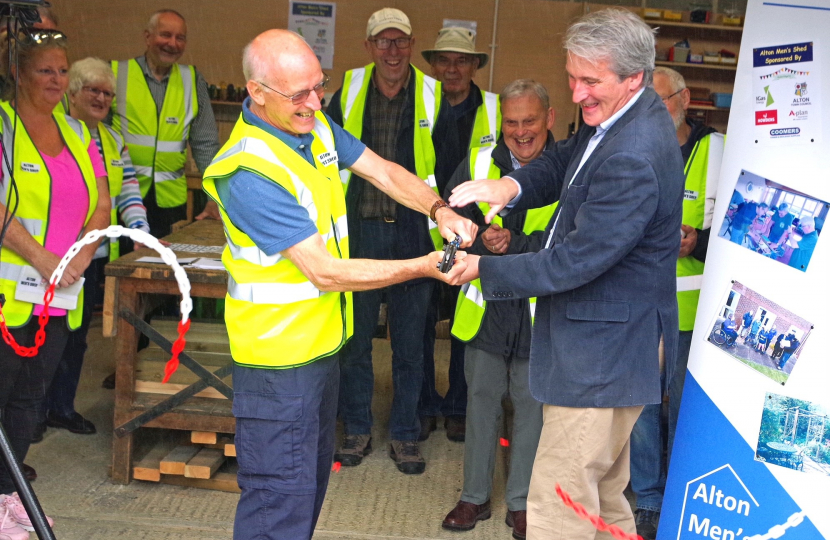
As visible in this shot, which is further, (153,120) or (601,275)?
(153,120)

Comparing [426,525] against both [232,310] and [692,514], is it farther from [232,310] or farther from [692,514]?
[232,310]

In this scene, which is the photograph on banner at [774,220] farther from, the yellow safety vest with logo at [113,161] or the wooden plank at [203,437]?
the yellow safety vest with logo at [113,161]

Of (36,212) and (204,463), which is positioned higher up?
(36,212)

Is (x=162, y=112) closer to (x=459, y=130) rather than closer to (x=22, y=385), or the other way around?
(x=459, y=130)

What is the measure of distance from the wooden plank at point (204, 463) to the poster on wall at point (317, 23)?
4576mm

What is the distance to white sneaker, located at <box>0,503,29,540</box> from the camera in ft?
9.98

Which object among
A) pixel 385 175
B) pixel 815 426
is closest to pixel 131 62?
pixel 385 175

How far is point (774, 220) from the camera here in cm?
269

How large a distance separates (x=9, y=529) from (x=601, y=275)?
90.7 inches

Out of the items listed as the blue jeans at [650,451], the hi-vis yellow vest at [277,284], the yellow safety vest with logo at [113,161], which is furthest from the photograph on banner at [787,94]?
the yellow safety vest with logo at [113,161]

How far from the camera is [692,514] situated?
2955 mm

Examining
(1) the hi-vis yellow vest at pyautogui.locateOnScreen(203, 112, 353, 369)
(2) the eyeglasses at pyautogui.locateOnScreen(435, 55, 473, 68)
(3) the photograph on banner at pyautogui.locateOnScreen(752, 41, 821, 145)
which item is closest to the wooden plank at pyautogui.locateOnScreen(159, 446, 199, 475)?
(1) the hi-vis yellow vest at pyautogui.locateOnScreen(203, 112, 353, 369)

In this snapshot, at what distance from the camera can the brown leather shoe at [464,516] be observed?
3.37 metres

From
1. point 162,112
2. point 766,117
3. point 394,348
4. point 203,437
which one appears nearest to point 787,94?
point 766,117
